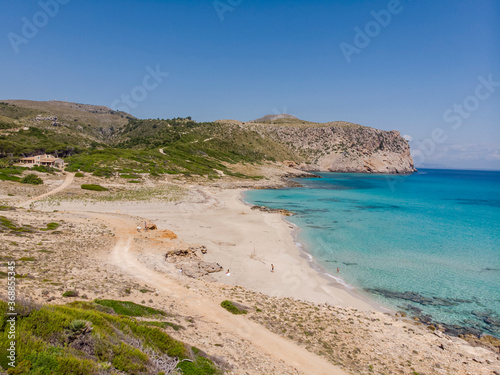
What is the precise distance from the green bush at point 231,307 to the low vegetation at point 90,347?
5028 mm

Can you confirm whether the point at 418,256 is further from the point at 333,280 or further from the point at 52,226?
the point at 52,226

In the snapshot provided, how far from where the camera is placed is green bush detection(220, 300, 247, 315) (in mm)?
13867

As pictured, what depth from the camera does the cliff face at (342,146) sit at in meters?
163

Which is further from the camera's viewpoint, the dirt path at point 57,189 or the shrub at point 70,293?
the dirt path at point 57,189

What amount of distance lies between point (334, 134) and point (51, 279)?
17817 centimetres

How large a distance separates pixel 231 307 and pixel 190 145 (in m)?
111

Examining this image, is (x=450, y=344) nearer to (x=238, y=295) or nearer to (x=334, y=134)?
(x=238, y=295)

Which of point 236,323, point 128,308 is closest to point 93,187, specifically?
point 128,308

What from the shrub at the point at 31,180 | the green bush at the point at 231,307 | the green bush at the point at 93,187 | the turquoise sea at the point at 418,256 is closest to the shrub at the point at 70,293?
the green bush at the point at 231,307

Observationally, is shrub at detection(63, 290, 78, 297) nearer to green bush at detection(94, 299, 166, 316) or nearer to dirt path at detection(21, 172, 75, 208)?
green bush at detection(94, 299, 166, 316)

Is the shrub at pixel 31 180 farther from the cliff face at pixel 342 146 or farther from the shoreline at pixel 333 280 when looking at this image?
the cliff face at pixel 342 146

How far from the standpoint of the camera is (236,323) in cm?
1281

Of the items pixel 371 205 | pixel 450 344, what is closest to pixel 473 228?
pixel 371 205

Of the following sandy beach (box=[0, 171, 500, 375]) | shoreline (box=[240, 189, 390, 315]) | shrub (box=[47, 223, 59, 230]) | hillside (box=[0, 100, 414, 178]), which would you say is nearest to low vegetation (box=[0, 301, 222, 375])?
sandy beach (box=[0, 171, 500, 375])
